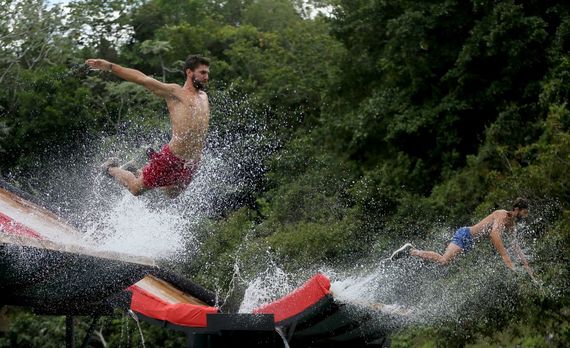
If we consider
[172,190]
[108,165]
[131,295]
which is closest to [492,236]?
[172,190]

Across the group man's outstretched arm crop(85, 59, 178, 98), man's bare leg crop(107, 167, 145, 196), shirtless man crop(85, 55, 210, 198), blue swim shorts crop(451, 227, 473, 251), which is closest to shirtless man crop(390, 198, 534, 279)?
blue swim shorts crop(451, 227, 473, 251)

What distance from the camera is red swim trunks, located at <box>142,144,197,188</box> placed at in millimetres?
10031

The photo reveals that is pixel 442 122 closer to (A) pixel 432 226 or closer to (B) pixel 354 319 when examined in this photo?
(A) pixel 432 226

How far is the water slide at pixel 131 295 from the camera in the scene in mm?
7457

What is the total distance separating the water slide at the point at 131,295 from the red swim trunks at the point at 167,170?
2.94ft

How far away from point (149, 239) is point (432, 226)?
858cm

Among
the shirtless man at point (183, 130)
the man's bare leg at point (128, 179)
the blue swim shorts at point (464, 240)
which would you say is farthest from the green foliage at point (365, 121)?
the shirtless man at point (183, 130)

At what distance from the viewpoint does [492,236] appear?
1202 centimetres

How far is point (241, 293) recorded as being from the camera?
18.4 metres

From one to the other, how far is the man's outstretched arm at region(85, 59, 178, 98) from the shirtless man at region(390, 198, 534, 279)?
138 inches

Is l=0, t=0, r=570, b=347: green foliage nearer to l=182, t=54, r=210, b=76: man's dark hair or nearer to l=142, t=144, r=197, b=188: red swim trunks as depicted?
l=142, t=144, r=197, b=188: red swim trunks

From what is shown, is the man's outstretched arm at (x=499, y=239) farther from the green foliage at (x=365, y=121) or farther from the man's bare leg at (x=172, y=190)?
the man's bare leg at (x=172, y=190)

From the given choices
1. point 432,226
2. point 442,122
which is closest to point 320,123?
point 442,122

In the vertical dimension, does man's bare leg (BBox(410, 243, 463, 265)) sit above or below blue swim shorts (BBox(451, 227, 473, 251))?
below
